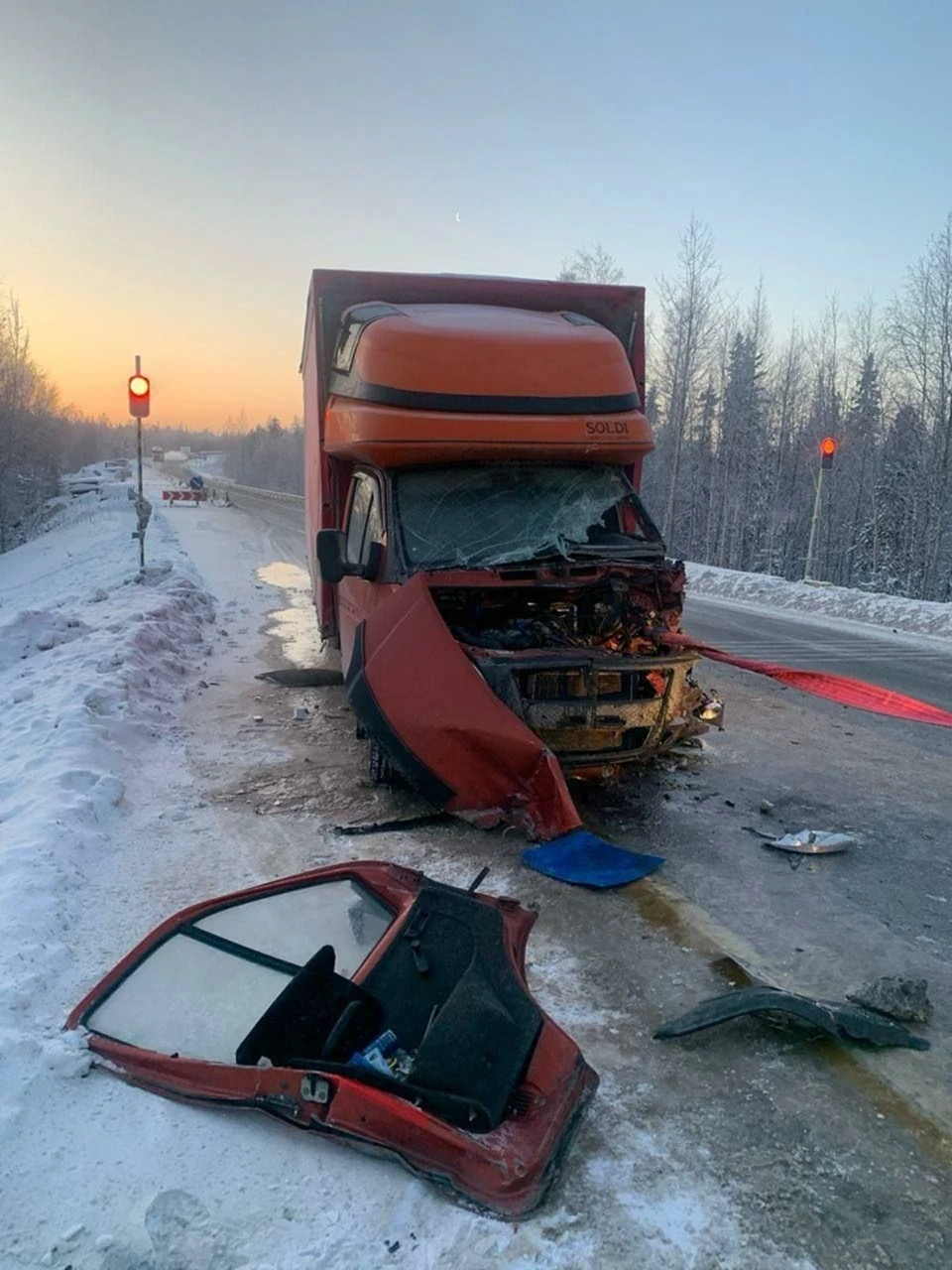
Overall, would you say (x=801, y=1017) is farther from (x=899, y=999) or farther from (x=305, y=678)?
(x=305, y=678)

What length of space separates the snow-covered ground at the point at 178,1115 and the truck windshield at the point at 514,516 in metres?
1.94

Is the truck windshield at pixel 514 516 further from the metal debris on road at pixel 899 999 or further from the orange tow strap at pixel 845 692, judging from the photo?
the metal debris on road at pixel 899 999

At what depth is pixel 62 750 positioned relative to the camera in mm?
6066

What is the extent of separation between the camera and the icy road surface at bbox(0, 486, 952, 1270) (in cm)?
240

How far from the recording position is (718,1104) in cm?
298

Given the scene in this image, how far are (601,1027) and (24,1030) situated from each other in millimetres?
2116

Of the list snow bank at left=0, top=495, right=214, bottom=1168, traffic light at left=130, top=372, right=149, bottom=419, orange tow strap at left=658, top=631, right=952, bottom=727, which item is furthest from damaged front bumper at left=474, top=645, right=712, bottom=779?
traffic light at left=130, top=372, right=149, bottom=419

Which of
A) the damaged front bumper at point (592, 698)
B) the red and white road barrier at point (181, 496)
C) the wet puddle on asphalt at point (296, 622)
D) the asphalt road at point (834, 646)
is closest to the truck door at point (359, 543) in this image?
the damaged front bumper at point (592, 698)

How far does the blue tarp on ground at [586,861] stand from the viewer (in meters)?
4.65

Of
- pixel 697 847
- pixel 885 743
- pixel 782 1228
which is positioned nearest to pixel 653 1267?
pixel 782 1228

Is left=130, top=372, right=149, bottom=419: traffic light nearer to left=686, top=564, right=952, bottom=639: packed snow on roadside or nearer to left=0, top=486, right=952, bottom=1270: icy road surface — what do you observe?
left=0, top=486, right=952, bottom=1270: icy road surface

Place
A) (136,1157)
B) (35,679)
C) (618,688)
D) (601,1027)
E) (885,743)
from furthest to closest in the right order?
(35,679)
(885,743)
(618,688)
(601,1027)
(136,1157)

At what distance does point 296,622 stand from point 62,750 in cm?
745

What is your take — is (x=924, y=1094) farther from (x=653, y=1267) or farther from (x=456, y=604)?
(x=456, y=604)
